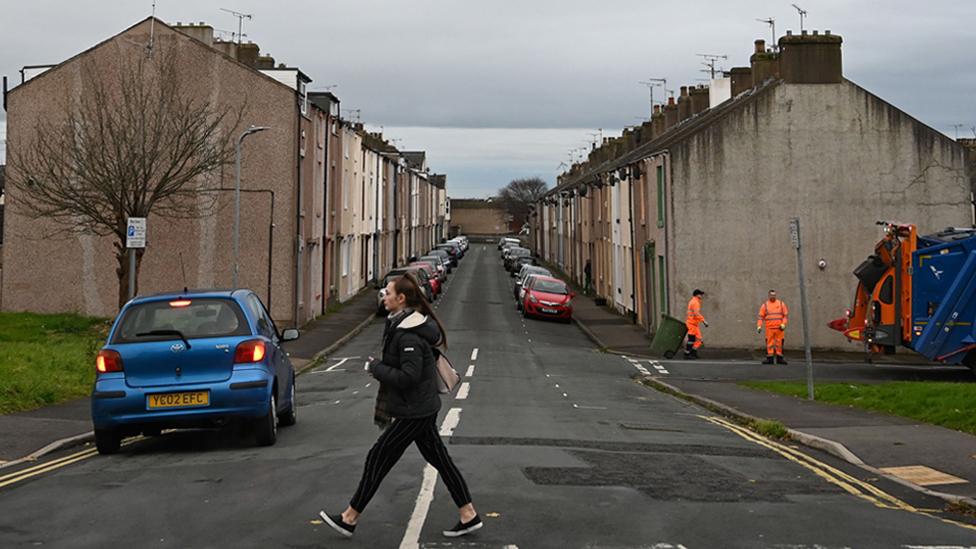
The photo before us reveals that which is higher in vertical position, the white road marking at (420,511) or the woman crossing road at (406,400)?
the woman crossing road at (406,400)

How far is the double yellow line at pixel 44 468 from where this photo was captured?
9109 millimetres

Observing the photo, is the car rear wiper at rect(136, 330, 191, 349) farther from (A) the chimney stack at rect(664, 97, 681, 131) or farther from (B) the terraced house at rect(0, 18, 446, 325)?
(A) the chimney stack at rect(664, 97, 681, 131)

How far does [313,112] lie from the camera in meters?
38.7

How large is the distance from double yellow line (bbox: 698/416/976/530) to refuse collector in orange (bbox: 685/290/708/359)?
13439mm

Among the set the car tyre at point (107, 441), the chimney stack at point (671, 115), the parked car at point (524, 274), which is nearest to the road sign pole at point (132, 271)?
the car tyre at point (107, 441)

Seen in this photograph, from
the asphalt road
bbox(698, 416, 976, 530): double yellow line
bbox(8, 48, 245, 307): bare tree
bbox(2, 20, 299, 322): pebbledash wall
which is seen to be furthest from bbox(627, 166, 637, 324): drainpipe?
bbox(698, 416, 976, 530): double yellow line

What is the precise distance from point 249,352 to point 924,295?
51.6ft

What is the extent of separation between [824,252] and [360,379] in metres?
16.1

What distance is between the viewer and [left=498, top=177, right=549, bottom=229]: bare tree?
167250mm

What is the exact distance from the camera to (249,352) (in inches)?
412

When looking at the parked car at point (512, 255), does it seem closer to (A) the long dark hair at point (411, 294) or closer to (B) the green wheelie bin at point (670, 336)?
(B) the green wheelie bin at point (670, 336)

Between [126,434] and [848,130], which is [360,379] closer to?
[126,434]

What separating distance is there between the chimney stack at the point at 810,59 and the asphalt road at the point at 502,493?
61.8 ft

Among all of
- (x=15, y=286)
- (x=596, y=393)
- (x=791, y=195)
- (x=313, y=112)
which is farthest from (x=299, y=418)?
(x=313, y=112)
